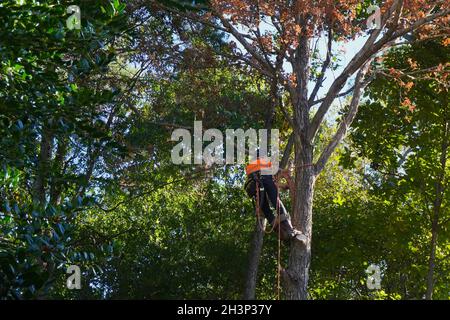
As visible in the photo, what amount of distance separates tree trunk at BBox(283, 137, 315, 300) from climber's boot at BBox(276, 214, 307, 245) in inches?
3.4

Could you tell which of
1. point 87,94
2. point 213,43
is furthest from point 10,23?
point 213,43

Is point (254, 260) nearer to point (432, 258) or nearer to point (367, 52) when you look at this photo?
point (432, 258)

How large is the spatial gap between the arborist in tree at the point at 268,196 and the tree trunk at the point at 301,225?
0.46 feet

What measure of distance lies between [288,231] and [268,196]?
0.72 metres

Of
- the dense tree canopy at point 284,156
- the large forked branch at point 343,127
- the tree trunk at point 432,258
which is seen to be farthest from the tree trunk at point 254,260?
the large forked branch at point 343,127

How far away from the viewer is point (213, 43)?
51.6 feet

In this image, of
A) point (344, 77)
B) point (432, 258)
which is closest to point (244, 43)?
point (344, 77)

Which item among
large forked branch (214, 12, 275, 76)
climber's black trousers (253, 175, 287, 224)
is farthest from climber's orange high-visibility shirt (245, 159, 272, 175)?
large forked branch (214, 12, 275, 76)

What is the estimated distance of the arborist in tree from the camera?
10305mm

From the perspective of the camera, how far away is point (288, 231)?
10.3 meters
